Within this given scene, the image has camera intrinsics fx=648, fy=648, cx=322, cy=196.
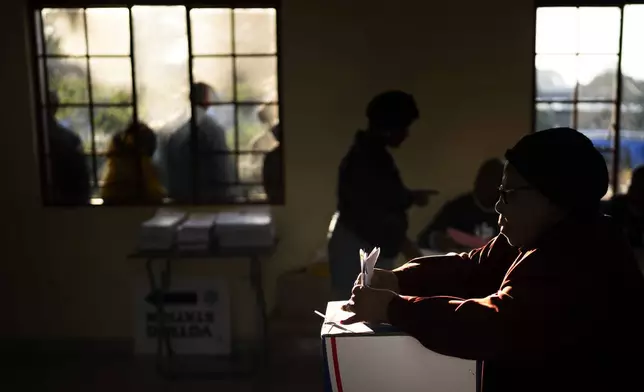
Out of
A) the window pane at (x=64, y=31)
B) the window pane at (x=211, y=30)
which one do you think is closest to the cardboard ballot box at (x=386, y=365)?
the window pane at (x=211, y=30)

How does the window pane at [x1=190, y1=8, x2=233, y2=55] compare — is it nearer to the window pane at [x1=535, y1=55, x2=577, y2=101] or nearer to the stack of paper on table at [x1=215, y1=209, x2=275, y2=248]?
the stack of paper on table at [x1=215, y1=209, x2=275, y2=248]

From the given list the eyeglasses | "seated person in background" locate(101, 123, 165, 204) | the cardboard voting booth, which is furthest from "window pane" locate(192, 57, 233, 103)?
the eyeglasses

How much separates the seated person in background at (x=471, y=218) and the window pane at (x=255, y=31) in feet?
4.41

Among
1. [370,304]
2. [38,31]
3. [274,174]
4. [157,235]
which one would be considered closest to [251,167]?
[274,174]

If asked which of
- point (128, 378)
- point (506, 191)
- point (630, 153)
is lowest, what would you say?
point (128, 378)

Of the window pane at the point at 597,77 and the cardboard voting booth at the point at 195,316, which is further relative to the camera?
the cardboard voting booth at the point at 195,316

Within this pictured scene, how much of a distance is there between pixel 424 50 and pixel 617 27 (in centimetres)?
107

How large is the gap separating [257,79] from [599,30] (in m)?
1.93

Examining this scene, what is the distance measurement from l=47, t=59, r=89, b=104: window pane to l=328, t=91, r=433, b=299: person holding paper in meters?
1.82

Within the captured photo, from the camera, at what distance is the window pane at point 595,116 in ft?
12.0

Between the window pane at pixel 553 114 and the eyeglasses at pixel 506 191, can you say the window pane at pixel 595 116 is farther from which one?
the eyeglasses at pixel 506 191

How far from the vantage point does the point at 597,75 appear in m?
3.65

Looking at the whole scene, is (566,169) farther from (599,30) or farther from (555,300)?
(599,30)

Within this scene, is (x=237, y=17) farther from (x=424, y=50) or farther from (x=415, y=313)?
(x=415, y=313)
